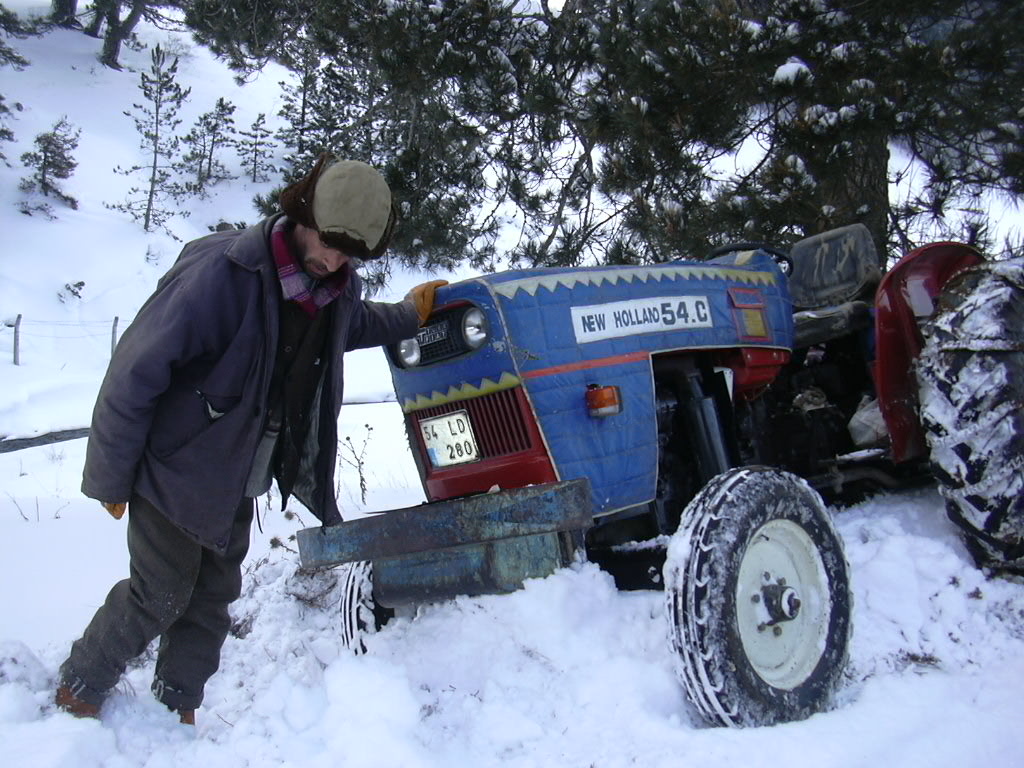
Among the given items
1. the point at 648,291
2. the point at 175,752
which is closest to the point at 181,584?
the point at 175,752

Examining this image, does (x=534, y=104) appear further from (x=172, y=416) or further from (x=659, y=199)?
(x=172, y=416)

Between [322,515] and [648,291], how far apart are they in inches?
51.7

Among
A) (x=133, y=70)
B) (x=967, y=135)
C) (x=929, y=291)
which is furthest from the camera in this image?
(x=133, y=70)

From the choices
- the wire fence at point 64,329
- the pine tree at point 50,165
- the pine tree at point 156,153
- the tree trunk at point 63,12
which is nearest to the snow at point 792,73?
the wire fence at point 64,329

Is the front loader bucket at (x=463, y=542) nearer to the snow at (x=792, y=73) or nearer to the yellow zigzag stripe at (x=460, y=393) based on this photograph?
the yellow zigzag stripe at (x=460, y=393)

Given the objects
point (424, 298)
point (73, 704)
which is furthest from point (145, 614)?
point (424, 298)

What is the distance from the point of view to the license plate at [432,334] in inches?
114

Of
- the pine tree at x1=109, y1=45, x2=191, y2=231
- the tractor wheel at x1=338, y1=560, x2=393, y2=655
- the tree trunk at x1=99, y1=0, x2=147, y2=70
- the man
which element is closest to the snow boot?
the man

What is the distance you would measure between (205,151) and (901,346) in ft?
130

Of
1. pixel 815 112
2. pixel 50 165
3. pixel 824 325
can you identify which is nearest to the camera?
pixel 824 325

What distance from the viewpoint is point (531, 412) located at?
2697 mm

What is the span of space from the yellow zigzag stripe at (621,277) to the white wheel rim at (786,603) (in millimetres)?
933

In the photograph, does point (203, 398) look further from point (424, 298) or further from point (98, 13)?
point (98, 13)

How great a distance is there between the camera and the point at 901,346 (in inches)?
138
